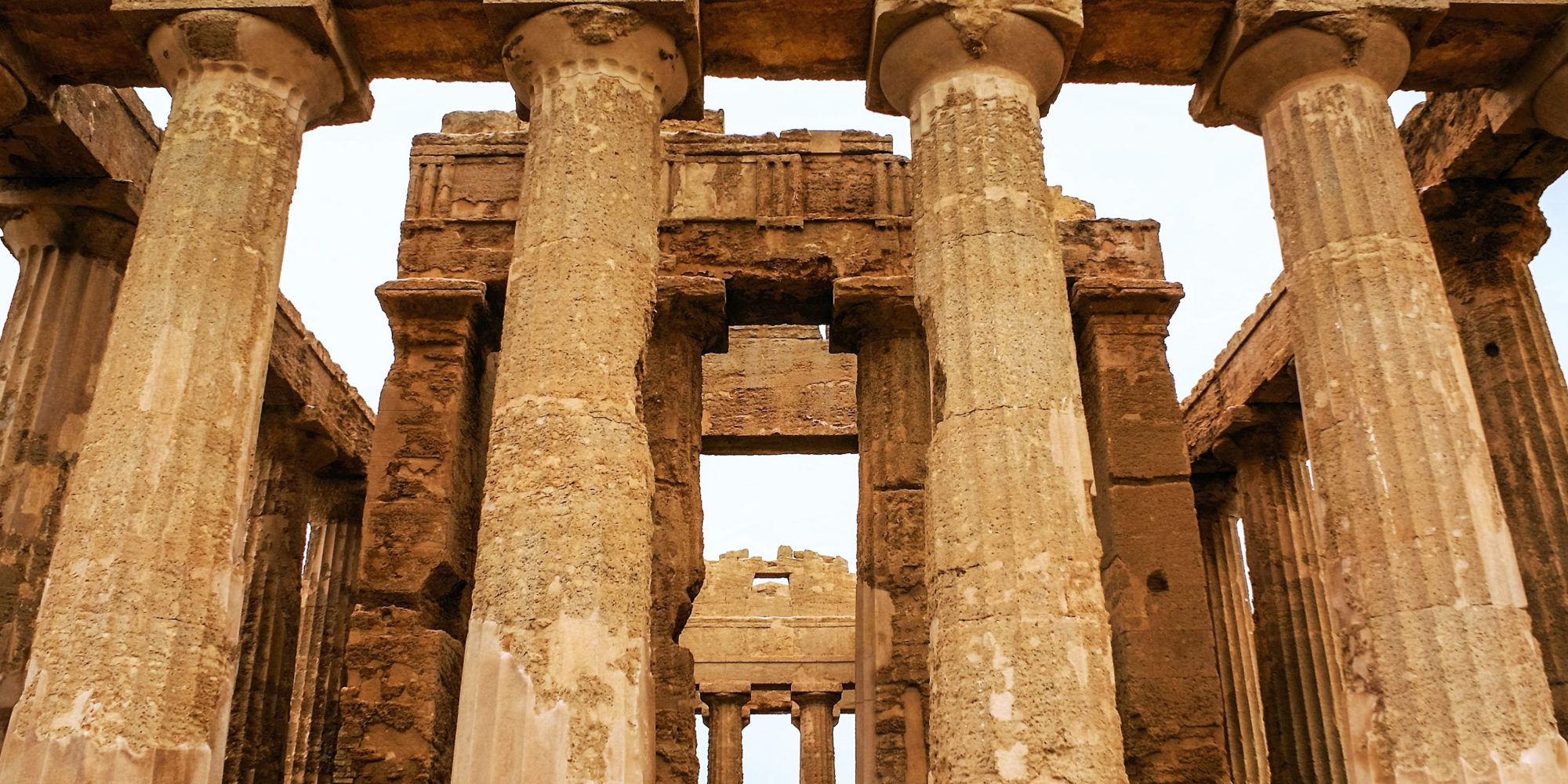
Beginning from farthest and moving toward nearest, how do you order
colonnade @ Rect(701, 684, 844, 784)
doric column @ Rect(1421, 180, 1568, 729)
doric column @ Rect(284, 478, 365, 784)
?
colonnade @ Rect(701, 684, 844, 784), doric column @ Rect(284, 478, 365, 784), doric column @ Rect(1421, 180, 1568, 729)

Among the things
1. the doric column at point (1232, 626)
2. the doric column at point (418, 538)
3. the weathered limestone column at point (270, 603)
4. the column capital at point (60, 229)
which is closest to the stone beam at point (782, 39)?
the column capital at point (60, 229)

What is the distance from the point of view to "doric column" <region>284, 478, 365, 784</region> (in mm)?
14180

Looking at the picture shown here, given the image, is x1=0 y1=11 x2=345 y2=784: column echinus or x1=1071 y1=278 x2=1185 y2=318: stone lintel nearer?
x1=0 y1=11 x2=345 y2=784: column echinus

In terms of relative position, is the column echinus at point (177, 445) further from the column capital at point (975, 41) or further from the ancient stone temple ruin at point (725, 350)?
the column capital at point (975, 41)

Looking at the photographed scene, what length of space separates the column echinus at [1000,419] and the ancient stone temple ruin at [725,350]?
2cm

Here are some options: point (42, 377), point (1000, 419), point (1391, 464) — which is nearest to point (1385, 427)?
point (1391, 464)

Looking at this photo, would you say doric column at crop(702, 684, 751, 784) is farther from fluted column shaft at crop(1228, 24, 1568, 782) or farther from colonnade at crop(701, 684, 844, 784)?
fluted column shaft at crop(1228, 24, 1568, 782)

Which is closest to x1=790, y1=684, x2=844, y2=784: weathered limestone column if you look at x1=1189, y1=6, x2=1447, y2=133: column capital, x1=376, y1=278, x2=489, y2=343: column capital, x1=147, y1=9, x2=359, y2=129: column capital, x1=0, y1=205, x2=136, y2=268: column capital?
x1=376, y1=278, x2=489, y2=343: column capital

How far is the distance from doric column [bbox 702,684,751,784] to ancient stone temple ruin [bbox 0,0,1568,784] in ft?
27.2

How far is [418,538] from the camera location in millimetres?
9781

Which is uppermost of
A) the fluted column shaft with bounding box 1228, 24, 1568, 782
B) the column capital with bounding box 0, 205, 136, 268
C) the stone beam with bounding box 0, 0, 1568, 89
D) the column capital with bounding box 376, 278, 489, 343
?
the stone beam with bounding box 0, 0, 1568, 89

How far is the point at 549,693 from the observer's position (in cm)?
558

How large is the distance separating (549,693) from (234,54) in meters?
4.39

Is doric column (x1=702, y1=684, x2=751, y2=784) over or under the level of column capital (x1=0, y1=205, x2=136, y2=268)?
under
